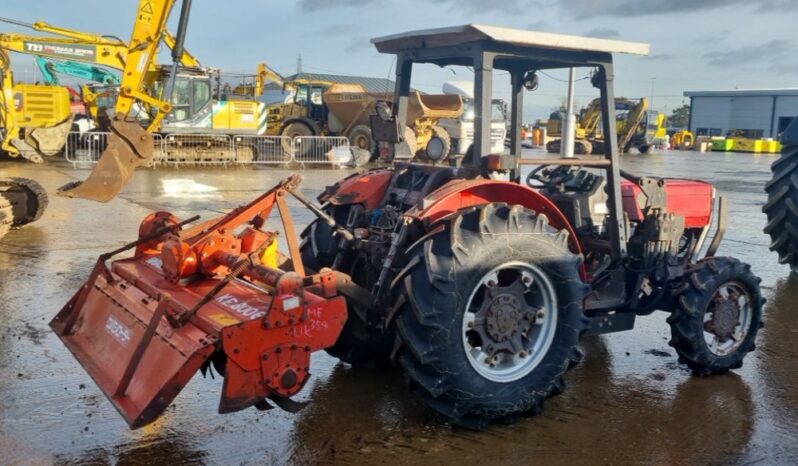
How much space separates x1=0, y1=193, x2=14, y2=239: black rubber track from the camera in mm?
9086

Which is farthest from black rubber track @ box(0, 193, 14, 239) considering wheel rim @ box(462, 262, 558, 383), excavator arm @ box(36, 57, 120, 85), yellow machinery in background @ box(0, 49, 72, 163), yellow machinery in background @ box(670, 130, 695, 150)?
yellow machinery in background @ box(670, 130, 695, 150)

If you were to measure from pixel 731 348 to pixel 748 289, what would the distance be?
42cm

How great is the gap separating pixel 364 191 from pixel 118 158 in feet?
11.4

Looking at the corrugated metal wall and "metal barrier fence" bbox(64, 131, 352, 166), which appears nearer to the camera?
"metal barrier fence" bbox(64, 131, 352, 166)

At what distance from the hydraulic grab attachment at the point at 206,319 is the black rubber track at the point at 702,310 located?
2433 mm

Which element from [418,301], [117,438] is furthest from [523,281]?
[117,438]

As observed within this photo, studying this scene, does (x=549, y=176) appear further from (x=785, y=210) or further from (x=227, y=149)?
(x=227, y=149)

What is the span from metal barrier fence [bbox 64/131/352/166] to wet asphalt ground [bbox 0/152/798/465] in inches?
617

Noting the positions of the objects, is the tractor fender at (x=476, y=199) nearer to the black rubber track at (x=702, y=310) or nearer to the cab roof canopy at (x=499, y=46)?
the cab roof canopy at (x=499, y=46)

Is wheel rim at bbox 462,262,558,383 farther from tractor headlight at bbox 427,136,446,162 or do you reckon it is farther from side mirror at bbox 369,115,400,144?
side mirror at bbox 369,115,400,144

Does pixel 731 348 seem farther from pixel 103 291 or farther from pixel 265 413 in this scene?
pixel 103 291

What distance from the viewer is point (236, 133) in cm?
2298

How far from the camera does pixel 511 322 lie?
4227 mm

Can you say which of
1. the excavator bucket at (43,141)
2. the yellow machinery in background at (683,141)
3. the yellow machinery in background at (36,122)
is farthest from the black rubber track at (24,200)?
the yellow machinery in background at (683,141)
